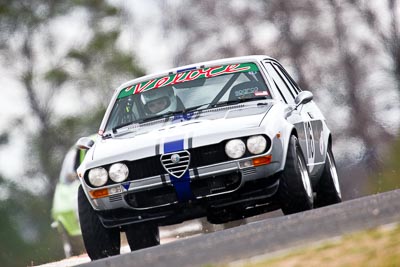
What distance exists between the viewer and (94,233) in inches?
396

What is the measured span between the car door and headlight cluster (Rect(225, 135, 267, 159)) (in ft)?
2.44

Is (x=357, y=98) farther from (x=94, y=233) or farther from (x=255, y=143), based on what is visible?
(x=255, y=143)

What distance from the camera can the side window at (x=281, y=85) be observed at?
11.0 m

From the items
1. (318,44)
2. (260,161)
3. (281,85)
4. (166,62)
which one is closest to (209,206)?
(260,161)

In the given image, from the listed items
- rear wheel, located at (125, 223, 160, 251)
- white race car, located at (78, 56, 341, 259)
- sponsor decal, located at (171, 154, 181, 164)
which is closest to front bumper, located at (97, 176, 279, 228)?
white race car, located at (78, 56, 341, 259)

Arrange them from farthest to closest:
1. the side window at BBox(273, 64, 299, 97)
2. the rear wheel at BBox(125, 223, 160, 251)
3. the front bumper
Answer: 1. the side window at BBox(273, 64, 299, 97)
2. the rear wheel at BBox(125, 223, 160, 251)
3. the front bumper

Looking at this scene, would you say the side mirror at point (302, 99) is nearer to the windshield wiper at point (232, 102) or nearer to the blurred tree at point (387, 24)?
the windshield wiper at point (232, 102)

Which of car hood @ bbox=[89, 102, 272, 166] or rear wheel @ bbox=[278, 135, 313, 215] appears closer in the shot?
car hood @ bbox=[89, 102, 272, 166]

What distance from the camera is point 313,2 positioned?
47.9 metres

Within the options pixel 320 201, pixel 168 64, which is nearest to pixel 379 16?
pixel 168 64

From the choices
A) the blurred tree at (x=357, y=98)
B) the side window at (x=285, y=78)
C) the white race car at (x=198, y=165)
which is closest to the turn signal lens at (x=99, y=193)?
the white race car at (x=198, y=165)

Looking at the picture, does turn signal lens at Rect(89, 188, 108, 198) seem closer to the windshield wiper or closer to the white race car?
the white race car

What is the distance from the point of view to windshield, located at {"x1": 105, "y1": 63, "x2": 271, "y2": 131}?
1060 centimetres

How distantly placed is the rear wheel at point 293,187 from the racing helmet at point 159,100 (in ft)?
3.89
